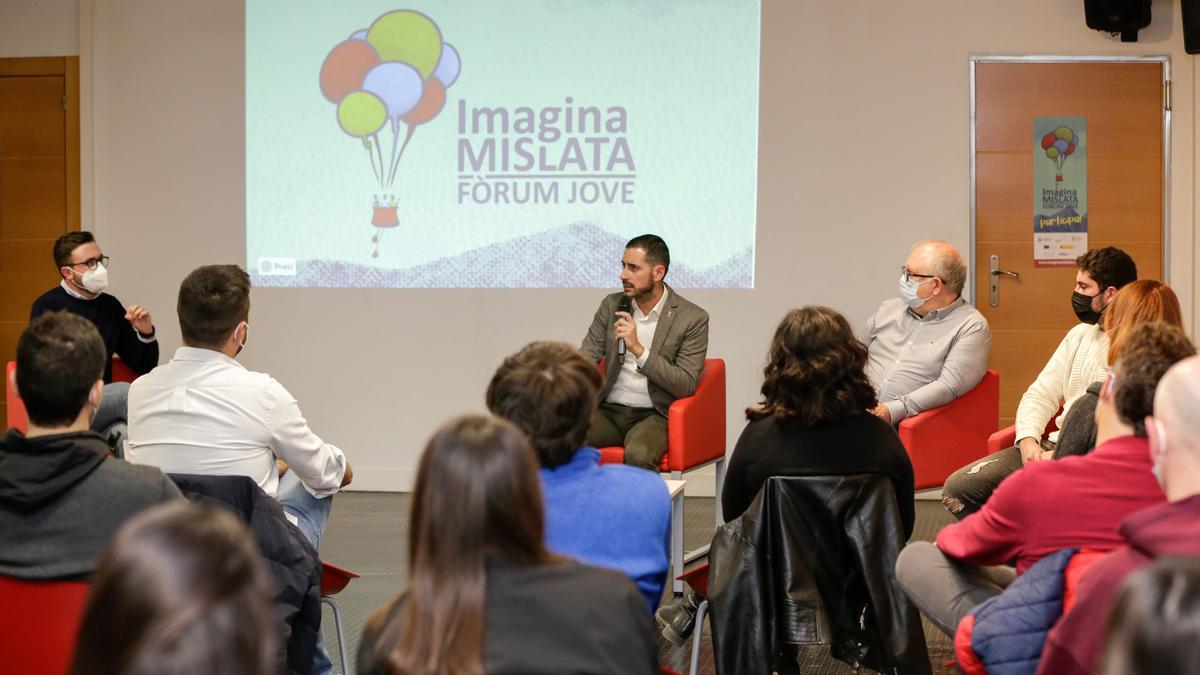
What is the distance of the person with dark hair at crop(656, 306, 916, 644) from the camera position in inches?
117

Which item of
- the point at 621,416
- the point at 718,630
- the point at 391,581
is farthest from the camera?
the point at 621,416

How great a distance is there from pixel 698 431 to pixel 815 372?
193cm

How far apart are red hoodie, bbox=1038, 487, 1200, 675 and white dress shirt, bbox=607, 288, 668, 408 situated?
328cm

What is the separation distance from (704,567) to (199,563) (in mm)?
2132

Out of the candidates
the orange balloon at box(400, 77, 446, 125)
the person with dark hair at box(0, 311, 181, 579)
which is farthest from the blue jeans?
the orange balloon at box(400, 77, 446, 125)

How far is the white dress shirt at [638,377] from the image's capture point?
5172 millimetres

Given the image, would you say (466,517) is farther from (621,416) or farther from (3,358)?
(3,358)

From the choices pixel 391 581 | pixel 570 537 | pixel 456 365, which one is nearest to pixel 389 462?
pixel 456 365

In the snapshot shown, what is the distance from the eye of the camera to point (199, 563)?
3.58ft

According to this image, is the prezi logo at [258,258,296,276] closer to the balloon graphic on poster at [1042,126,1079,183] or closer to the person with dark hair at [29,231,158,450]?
the person with dark hair at [29,231,158,450]

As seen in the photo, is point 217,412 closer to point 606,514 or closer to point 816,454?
point 606,514

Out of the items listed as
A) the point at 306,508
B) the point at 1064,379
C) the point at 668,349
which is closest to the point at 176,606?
the point at 306,508

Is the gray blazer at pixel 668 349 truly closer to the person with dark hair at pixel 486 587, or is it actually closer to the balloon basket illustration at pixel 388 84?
A: the balloon basket illustration at pixel 388 84

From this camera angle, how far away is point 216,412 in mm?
3027
